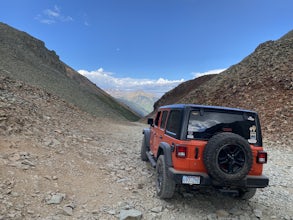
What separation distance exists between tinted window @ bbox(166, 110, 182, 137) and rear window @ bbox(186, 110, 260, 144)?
0.29 metres

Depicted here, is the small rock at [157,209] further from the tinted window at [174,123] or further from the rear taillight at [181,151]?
the tinted window at [174,123]

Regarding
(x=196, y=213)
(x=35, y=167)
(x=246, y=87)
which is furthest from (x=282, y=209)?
(x=246, y=87)

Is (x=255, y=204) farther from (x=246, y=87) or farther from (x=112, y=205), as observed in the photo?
(x=246, y=87)

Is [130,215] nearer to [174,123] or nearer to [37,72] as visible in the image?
[174,123]

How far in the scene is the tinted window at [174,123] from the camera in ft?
18.2

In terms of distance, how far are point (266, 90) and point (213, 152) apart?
19490 millimetres

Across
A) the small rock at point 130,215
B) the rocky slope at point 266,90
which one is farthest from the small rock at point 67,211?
the rocky slope at point 266,90

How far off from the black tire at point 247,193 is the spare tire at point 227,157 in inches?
47.5

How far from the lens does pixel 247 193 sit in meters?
5.95

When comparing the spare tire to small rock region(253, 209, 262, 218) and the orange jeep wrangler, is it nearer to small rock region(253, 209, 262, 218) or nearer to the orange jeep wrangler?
the orange jeep wrangler

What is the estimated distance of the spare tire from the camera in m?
4.84

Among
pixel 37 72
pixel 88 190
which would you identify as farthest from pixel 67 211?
pixel 37 72

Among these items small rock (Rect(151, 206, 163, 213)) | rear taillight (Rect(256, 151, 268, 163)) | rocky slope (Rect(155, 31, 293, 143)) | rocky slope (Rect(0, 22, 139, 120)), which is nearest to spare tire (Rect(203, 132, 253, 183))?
rear taillight (Rect(256, 151, 268, 163))

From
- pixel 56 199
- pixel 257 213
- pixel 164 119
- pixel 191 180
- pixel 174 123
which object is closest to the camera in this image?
pixel 191 180
